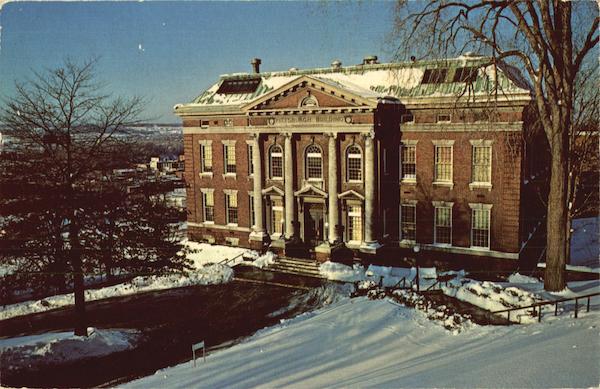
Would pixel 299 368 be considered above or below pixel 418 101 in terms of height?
below

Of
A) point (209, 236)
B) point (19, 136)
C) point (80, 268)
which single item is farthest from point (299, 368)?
point (209, 236)

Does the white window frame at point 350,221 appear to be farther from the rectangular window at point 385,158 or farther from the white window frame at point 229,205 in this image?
the white window frame at point 229,205

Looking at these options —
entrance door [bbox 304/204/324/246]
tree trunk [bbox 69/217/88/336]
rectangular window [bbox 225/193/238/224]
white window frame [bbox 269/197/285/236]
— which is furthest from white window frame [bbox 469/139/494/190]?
tree trunk [bbox 69/217/88/336]

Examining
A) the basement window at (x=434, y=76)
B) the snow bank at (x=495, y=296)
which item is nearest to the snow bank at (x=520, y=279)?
the snow bank at (x=495, y=296)

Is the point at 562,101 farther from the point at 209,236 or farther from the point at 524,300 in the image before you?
the point at 209,236

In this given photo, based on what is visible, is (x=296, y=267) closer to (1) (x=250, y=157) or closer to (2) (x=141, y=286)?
(2) (x=141, y=286)

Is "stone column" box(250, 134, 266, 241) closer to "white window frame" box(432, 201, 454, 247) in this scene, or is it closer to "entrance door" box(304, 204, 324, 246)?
"entrance door" box(304, 204, 324, 246)
